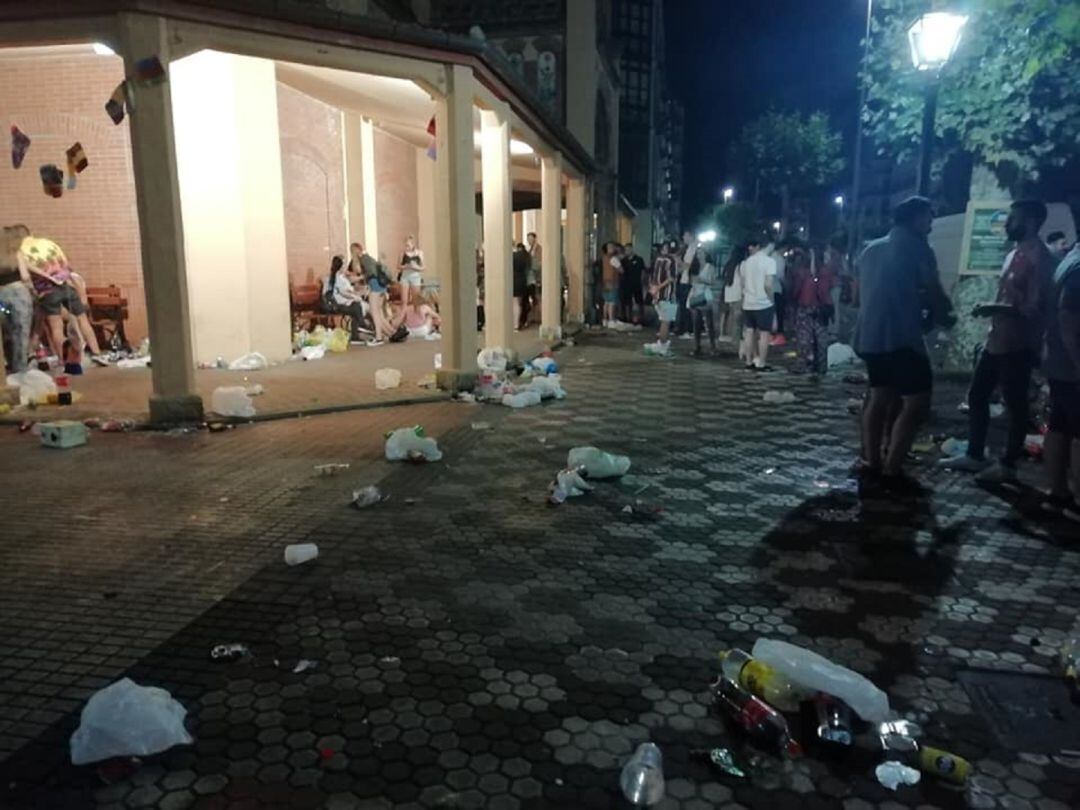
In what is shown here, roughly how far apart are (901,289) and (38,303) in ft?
34.0

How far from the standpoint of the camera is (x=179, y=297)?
7.16m

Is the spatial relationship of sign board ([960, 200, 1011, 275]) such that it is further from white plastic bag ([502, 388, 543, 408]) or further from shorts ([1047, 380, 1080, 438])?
white plastic bag ([502, 388, 543, 408])

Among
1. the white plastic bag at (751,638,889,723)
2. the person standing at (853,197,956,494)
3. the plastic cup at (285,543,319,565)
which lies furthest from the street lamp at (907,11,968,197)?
the plastic cup at (285,543,319,565)

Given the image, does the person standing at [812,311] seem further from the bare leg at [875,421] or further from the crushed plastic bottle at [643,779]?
the crushed plastic bottle at [643,779]

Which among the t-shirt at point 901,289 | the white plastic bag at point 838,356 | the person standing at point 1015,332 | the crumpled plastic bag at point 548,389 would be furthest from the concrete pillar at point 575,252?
the t-shirt at point 901,289

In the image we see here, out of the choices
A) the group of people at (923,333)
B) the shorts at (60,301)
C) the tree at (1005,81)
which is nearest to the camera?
the group of people at (923,333)

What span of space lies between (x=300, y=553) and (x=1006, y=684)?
3267 mm

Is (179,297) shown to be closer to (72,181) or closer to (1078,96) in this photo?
(72,181)

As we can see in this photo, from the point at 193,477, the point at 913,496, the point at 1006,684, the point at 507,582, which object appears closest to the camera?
the point at 1006,684

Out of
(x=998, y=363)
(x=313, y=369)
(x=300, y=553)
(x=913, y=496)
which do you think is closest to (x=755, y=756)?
(x=300, y=553)

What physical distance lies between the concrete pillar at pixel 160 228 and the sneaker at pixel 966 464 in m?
6.65

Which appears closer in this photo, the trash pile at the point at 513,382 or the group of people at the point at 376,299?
the trash pile at the point at 513,382

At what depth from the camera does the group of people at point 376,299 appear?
44.7ft

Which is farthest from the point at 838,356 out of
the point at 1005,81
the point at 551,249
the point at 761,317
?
the point at 551,249
